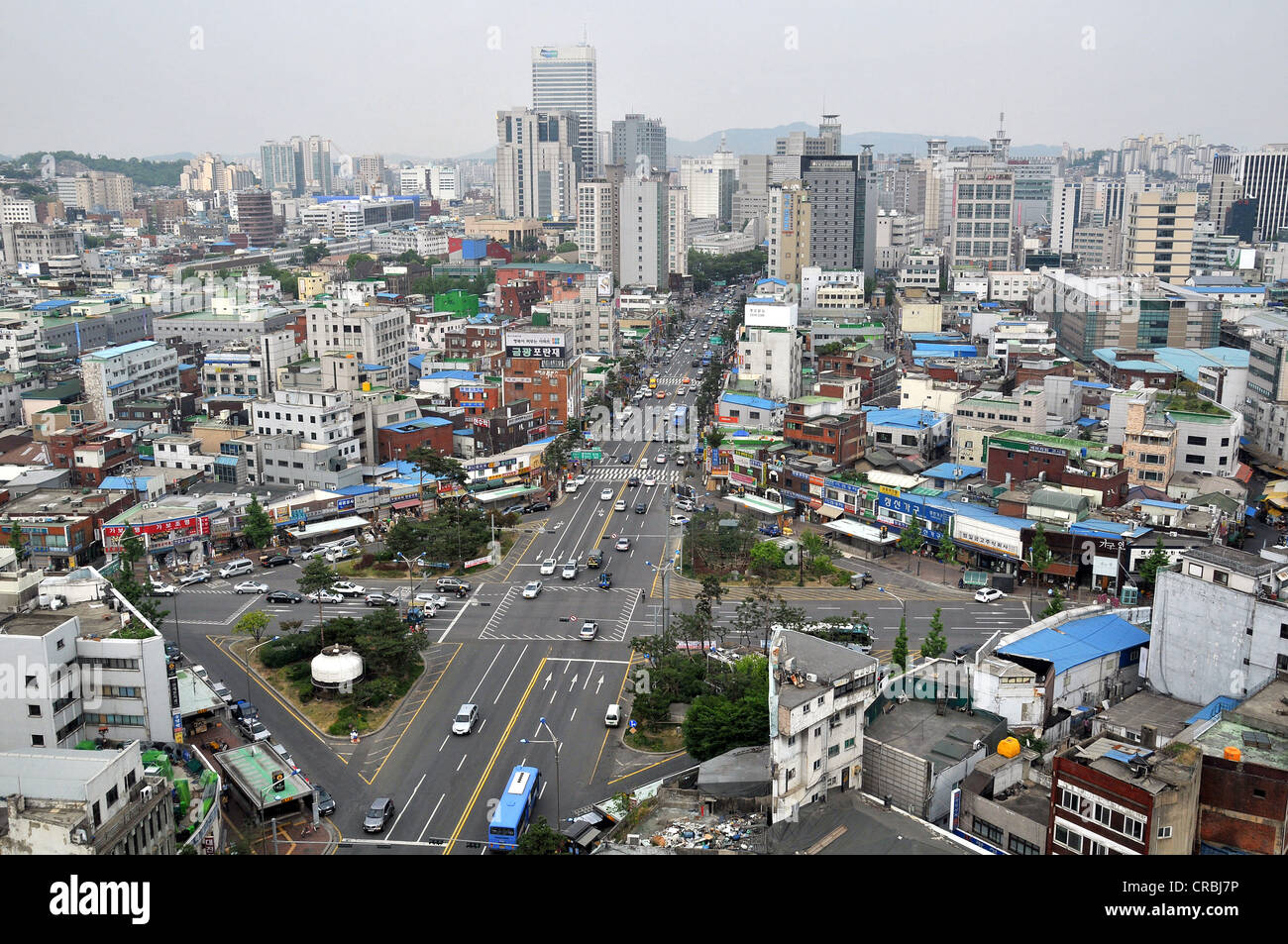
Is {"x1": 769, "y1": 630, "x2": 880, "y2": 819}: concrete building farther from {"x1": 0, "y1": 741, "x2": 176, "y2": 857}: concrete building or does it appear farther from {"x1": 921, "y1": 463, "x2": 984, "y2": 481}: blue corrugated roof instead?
{"x1": 921, "y1": 463, "x2": 984, "y2": 481}: blue corrugated roof

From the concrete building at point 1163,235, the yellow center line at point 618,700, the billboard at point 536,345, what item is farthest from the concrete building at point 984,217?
the yellow center line at point 618,700

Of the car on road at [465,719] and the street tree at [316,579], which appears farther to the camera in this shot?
the street tree at [316,579]

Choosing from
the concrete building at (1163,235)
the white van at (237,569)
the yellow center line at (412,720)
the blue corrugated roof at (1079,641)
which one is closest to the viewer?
the yellow center line at (412,720)

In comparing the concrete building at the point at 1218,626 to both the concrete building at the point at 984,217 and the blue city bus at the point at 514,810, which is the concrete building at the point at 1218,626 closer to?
the blue city bus at the point at 514,810

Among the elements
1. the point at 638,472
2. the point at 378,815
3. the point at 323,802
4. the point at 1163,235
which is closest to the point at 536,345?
the point at 638,472

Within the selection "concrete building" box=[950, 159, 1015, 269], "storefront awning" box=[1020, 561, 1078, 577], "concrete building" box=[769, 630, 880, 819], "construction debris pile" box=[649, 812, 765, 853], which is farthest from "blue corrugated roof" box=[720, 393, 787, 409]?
"concrete building" box=[950, 159, 1015, 269]

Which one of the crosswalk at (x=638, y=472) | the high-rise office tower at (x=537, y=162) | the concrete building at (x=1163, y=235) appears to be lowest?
the crosswalk at (x=638, y=472)

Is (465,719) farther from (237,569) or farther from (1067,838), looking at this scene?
(237,569)
